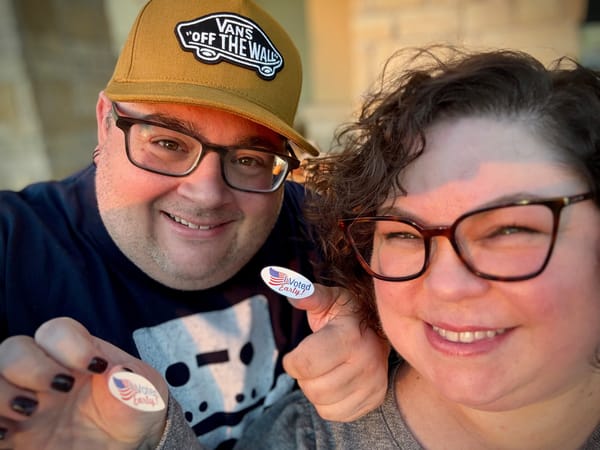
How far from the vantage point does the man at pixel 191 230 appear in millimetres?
1365

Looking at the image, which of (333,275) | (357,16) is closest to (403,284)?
(333,275)

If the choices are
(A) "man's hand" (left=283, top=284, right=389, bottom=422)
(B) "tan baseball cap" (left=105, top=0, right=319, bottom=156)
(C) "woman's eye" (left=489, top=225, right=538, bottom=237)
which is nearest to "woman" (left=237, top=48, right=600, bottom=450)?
(C) "woman's eye" (left=489, top=225, right=538, bottom=237)

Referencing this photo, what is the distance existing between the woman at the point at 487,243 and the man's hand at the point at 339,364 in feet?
0.40

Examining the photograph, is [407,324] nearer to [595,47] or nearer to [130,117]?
[130,117]

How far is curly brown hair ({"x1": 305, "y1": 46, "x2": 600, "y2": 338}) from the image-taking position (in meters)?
0.97

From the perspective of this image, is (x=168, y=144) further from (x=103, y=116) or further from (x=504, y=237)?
(x=504, y=237)

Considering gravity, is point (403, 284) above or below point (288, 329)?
above

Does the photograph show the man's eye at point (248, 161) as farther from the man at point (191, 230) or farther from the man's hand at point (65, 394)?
the man's hand at point (65, 394)

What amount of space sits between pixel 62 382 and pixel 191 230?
75 cm

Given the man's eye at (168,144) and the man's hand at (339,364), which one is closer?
the man's hand at (339,364)

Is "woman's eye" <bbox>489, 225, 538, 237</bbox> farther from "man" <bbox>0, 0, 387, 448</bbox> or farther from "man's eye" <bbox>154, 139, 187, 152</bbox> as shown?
"man's eye" <bbox>154, 139, 187, 152</bbox>

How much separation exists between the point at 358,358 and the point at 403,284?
0.28 metres

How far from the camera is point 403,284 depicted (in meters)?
1.03

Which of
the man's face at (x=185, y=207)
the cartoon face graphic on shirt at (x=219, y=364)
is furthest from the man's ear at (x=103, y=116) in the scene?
the cartoon face graphic on shirt at (x=219, y=364)
